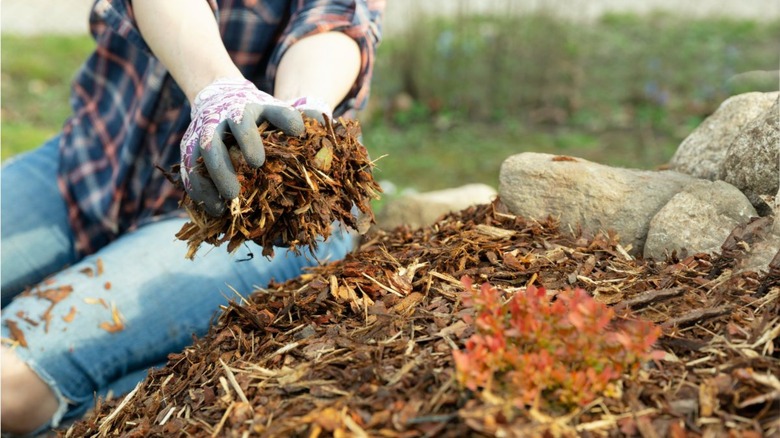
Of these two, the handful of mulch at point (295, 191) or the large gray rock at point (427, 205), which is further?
the large gray rock at point (427, 205)

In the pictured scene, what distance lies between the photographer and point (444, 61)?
7.11 meters

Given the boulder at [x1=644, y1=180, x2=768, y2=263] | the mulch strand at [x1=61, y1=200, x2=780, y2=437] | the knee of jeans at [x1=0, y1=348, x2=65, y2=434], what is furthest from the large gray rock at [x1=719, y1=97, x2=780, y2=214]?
the knee of jeans at [x1=0, y1=348, x2=65, y2=434]

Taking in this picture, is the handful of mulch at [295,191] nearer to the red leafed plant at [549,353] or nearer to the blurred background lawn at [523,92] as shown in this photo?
the red leafed plant at [549,353]

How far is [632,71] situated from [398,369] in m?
6.21

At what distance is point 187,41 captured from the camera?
2471mm

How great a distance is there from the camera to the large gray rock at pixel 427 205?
3793 millimetres

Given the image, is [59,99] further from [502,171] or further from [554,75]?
[502,171]

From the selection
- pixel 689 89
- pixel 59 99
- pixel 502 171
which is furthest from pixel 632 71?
pixel 59 99

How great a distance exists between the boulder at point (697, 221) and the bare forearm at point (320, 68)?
1.19 m

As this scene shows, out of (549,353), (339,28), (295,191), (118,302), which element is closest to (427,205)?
(339,28)

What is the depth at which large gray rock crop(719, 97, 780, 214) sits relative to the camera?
7.43ft

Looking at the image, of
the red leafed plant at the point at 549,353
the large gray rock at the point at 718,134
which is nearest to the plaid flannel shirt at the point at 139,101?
the large gray rock at the point at 718,134

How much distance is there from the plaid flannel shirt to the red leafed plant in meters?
1.60

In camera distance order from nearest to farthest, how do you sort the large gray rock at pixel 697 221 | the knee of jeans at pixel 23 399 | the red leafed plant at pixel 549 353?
the red leafed plant at pixel 549 353 < the large gray rock at pixel 697 221 < the knee of jeans at pixel 23 399
